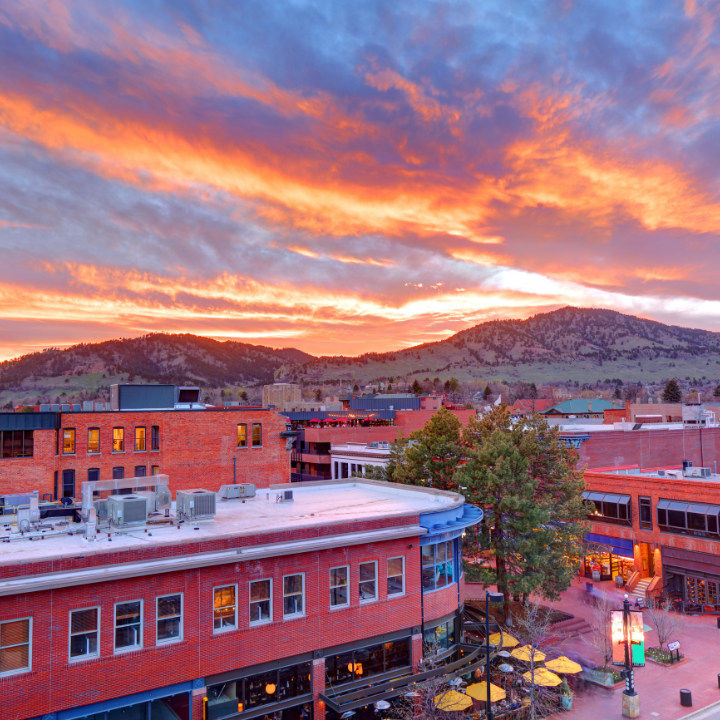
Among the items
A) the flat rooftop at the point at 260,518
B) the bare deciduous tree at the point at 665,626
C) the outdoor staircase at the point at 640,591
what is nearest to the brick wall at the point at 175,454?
the flat rooftop at the point at 260,518

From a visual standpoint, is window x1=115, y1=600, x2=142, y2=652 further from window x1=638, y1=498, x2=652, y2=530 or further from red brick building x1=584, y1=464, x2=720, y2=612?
window x1=638, y1=498, x2=652, y2=530

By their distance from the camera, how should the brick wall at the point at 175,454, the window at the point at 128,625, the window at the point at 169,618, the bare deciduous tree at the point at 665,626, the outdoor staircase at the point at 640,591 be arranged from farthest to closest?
the brick wall at the point at 175,454
the outdoor staircase at the point at 640,591
the bare deciduous tree at the point at 665,626
the window at the point at 169,618
the window at the point at 128,625

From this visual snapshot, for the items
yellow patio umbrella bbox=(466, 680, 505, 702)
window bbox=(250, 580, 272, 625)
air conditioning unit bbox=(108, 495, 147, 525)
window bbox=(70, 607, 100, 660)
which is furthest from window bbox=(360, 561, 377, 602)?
window bbox=(70, 607, 100, 660)

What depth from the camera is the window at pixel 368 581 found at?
24.5m

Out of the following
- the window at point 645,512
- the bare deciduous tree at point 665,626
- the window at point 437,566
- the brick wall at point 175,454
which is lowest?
the bare deciduous tree at point 665,626

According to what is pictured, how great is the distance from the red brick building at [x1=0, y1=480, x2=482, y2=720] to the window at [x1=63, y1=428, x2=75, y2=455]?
98.9ft

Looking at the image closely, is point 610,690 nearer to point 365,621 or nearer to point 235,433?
point 365,621

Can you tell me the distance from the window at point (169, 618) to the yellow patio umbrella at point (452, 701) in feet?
37.0

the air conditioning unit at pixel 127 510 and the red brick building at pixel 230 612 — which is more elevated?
the air conditioning unit at pixel 127 510

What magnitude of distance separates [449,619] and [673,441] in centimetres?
4760

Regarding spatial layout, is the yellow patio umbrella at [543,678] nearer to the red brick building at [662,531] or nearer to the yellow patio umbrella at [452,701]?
the yellow patio umbrella at [452,701]

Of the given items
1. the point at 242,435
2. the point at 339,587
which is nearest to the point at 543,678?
the point at 339,587

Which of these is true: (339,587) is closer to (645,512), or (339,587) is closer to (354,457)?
(645,512)

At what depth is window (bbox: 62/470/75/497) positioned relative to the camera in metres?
50.6
